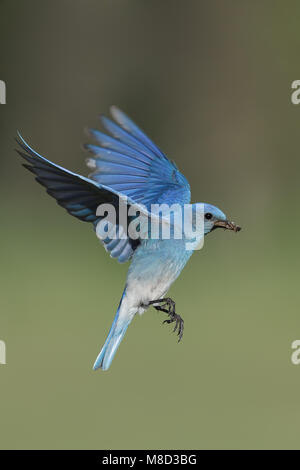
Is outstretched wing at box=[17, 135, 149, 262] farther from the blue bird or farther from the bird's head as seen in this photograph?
the bird's head

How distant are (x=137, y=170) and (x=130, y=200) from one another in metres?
0.40

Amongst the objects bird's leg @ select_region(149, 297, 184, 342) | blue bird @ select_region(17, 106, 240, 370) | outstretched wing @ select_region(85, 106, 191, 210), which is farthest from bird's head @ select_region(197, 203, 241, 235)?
outstretched wing @ select_region(85, 106, 191, 210)

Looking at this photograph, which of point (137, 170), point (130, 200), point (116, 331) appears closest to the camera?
point (130, 200)

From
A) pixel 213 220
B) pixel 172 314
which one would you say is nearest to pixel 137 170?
pixel 213 220

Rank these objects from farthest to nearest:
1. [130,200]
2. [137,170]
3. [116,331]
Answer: [137,170] → [116,331] → [130,200]

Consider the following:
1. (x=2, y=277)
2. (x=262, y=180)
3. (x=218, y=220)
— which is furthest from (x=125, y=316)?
(x=262, y=180)

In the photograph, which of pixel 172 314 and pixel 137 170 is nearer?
pixel 172 314

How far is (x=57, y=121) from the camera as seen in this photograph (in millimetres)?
6332

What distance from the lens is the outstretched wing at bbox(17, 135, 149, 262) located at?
976mm

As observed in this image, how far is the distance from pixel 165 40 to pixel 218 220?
19.1 feet

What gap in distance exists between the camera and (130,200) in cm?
98

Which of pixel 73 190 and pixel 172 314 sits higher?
pixel 73 190

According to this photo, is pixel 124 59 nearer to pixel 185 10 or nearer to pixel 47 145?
pixel 185 10

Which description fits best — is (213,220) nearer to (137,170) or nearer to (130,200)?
(130,200)
